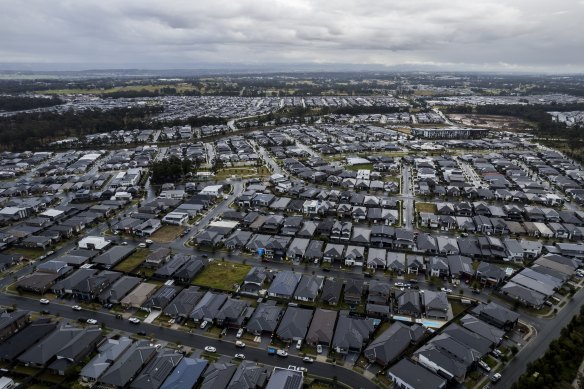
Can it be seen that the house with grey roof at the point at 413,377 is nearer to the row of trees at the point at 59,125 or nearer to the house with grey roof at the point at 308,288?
the house with grey roof at the point at 308,288

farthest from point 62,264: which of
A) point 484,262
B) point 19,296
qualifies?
point 484,262

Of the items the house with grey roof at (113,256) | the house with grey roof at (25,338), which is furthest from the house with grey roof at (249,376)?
the house with grey roof at (113,256)

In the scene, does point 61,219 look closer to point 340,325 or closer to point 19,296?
point 19,296

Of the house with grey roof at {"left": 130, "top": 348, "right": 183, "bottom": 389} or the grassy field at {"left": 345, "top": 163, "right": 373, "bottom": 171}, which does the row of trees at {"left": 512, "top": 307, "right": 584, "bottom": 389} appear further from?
the grassy field at {"left": 345, "top": 163, "right": 373, "bottom": 171}

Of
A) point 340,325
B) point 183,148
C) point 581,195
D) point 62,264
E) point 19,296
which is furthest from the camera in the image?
point 183,148

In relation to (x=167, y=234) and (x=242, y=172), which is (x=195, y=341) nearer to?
(x=167, y=234)

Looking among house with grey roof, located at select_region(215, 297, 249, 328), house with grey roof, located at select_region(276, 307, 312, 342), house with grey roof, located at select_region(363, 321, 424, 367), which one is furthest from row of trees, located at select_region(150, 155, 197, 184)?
house with grey roof, located at select_region(363, 321, 424, 367)

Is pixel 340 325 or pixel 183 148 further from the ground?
pixel 183 148

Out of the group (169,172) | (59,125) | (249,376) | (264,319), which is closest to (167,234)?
(169,172)
